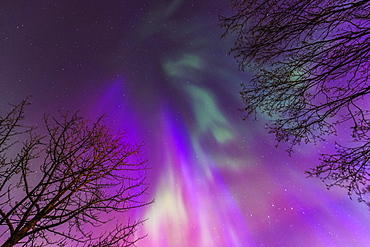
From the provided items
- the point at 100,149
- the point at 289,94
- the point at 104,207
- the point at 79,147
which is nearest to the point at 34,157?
the point at 79,147

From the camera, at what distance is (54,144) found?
10.7 feet

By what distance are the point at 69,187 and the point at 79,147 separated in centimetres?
65

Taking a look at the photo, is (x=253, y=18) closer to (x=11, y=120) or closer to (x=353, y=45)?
(x=353, y=45)

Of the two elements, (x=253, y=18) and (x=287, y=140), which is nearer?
(x=253, y=18)

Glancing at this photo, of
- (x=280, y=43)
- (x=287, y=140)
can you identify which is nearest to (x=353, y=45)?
(x=280, y=43)

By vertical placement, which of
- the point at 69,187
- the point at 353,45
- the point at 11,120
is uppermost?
the point at 11,120

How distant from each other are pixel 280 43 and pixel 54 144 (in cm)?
380

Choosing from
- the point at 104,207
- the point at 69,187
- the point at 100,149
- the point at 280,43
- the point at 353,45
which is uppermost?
the point at 280,43

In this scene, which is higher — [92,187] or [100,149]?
[100,149]

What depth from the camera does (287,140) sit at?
3.69 metres

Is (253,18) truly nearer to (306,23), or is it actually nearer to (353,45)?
(306,23)

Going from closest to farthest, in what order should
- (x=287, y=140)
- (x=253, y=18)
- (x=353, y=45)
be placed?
(x=353, y=45) < (x=253, y=18) < (x=287, y=140)

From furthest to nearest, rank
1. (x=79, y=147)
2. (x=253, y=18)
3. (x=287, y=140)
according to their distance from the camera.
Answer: (x=287, y=140)
(x=79, y=147)
(x=253, y=18)

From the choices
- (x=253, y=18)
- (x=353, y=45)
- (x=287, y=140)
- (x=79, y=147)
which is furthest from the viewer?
(x=287, y=140)
